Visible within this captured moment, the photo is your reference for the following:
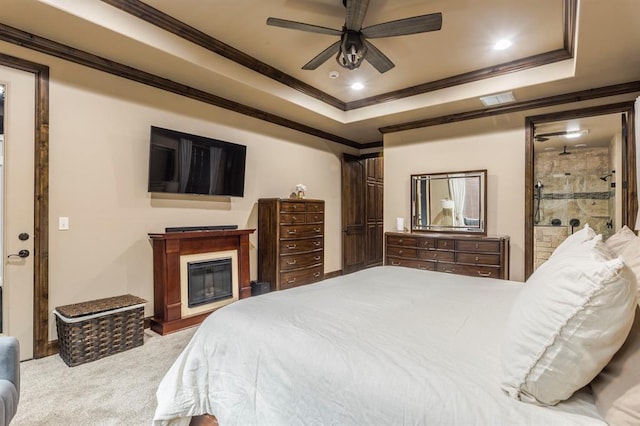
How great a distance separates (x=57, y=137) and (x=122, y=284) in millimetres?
1468

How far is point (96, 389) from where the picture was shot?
2174mm

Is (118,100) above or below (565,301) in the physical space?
above

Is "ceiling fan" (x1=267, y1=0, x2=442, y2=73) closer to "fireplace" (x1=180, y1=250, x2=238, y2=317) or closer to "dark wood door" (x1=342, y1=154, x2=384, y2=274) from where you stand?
"fireplace" (x1=180, y1=250, x2=238, y2=317)

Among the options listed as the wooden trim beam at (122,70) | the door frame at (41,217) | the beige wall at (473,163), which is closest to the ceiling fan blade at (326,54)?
the wooden trim beam at (122,70)

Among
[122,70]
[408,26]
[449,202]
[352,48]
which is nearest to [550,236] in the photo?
[449,202]

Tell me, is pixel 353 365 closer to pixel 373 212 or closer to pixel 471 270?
pixel 471 270

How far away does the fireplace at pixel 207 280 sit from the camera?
3410 millimetres

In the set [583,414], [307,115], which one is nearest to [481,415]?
[583,414]

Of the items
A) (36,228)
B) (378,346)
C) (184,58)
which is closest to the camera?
(378,346)

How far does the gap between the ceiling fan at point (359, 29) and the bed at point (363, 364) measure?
193 cm

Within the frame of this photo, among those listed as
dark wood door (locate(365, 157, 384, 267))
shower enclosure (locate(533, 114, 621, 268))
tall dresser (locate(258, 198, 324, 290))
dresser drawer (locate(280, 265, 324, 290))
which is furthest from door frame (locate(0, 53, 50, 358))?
shower enclosure (locate(533, 114, 621, 268))

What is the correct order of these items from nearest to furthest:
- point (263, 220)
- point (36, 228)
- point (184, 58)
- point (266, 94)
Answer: point (36, 228) < point (184, 58) < point (266, 94) < point (263, 220)

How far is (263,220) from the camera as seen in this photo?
14.6 feet

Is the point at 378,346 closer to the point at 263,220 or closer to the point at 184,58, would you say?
the point at 184,58
